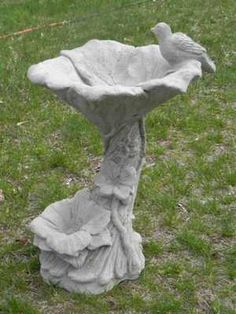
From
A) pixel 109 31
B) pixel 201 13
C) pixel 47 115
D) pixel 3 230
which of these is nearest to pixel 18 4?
pixel 109 31

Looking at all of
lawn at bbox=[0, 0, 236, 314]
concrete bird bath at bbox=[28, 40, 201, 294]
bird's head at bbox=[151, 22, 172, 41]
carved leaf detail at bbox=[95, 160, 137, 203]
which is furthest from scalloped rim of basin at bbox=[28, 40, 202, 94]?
lawn at bbox=[0, 0, 236, 314]

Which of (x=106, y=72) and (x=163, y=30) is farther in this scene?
(x=106, y=72)

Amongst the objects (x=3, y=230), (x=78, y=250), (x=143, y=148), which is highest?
(x=143, y=148)

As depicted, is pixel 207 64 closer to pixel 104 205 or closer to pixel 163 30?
pixel 163 30

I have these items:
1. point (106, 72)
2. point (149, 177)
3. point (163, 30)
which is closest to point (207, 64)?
point (163, 30)

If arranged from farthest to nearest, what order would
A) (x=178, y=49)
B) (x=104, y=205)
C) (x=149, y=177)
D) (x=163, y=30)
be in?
(x=149, y=177)
(x=104, y=205)
(x=163, y=30)
(x=178, y=49)

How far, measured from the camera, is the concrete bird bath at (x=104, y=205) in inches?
177

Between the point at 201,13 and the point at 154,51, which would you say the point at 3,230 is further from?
the point at 201,13

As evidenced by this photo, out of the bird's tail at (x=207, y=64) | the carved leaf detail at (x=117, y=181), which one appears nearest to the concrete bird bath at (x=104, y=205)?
the carved leaf detail at (x=117, y=181)

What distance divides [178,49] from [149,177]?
193 cm

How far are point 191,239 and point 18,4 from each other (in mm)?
6203

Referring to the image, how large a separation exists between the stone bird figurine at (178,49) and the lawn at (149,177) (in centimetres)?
143

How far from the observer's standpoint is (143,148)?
4.67m

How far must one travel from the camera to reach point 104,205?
4688 millimetres
